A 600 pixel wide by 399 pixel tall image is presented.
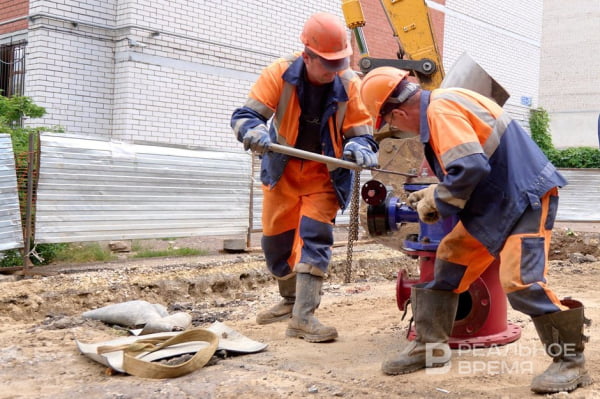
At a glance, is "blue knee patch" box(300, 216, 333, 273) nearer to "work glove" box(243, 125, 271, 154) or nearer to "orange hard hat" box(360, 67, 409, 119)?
"work glove" box(243, 125, 271, 154)

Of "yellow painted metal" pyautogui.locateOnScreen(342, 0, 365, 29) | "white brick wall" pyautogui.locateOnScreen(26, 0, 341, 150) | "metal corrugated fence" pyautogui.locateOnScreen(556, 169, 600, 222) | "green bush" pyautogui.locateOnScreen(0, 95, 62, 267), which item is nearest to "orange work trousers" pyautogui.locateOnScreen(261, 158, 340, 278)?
"yellow painted metal" pyautogui.locateOnScreen(342, 0, 365, 29)

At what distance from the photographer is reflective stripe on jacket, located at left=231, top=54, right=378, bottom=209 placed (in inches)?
177

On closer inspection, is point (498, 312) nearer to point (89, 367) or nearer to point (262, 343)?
point (262, 343)

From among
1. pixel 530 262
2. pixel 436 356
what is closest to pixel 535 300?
pixel 530 262

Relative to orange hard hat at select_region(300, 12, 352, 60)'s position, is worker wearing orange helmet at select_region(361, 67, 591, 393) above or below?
below

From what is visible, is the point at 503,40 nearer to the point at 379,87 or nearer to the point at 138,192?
the point at 138,192

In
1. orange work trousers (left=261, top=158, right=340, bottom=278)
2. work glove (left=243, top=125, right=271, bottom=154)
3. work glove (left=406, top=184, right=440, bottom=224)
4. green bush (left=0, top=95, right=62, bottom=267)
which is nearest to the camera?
work glove (left=406, top=184, right=440, bottom=224)

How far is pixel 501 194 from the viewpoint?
328 cm

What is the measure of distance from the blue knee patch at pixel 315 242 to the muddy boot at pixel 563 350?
5.19 ft

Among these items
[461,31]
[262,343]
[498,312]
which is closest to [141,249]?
[262,343]

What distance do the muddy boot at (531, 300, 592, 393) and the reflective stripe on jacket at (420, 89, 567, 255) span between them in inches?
16.4

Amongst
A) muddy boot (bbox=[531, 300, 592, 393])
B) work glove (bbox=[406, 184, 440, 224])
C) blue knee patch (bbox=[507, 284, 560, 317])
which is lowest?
muddy boot (bbox=[531, 300, 592, 393])

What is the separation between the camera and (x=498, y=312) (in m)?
4.20

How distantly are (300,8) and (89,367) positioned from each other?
9843mm
